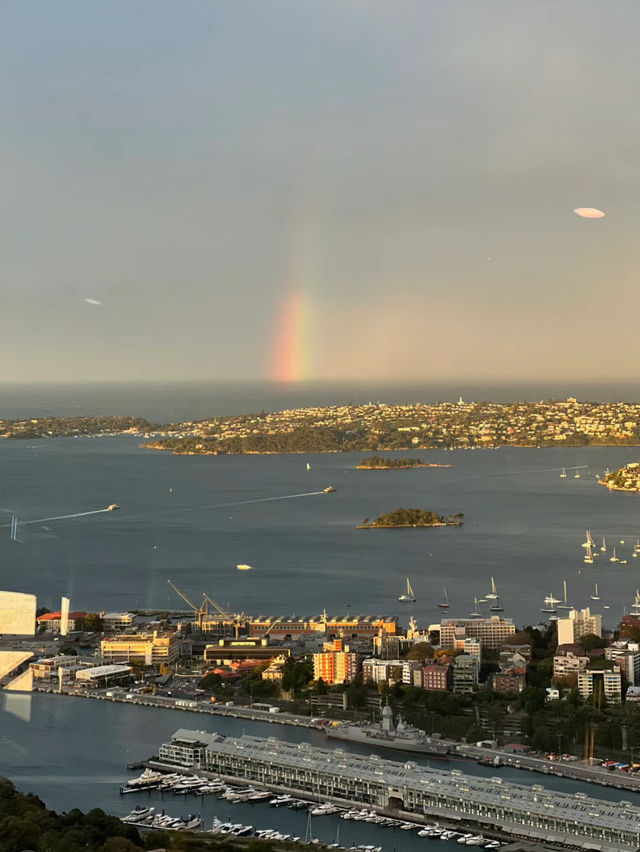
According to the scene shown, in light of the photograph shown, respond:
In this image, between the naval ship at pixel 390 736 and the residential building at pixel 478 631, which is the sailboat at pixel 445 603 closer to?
Result: the residential building at pixel 478 631

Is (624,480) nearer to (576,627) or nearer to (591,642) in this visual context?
(576,627)

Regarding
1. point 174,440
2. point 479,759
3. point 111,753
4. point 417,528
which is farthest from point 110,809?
point 174,440

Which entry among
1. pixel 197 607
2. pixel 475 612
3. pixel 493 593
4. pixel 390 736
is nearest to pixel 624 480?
pixel 493 593

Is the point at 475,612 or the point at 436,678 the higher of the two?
the point at 475,612

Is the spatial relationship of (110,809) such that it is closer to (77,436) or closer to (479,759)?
(479,759)

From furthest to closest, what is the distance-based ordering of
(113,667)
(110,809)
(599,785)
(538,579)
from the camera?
(538,579), (113,667), (599,785), (110,809)

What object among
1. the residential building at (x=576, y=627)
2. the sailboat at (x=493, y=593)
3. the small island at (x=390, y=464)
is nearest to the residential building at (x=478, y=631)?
the residential building at (x=576, y=627)
